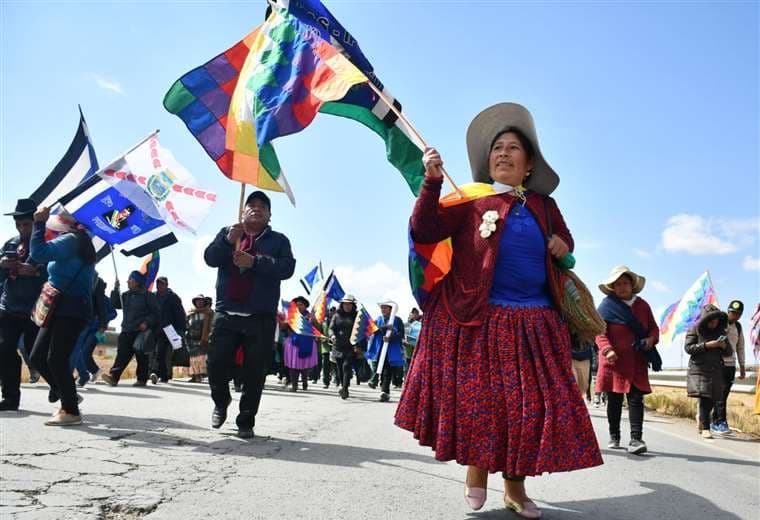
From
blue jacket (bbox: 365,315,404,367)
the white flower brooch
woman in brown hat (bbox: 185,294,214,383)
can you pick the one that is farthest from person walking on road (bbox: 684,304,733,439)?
woman in brown hat (bbox: 185,294,214,383)

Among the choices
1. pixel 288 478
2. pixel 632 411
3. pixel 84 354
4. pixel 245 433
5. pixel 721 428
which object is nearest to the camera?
pixel 288 478

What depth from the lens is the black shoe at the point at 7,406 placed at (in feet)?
22.3

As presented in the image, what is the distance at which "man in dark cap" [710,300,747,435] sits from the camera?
978 cm

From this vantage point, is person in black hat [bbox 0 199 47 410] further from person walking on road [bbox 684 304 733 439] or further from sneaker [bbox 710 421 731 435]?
sneaker [bbox 710 421 731 435]

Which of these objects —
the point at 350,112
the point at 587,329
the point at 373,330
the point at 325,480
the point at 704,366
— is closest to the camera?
the point at 587,329

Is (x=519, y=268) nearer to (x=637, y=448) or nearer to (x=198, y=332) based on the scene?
(x=637, y=448)

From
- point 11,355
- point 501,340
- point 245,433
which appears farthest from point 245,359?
point 501,340

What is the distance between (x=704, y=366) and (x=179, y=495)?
783 cm

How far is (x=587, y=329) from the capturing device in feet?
12.3

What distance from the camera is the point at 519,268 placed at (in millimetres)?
3584

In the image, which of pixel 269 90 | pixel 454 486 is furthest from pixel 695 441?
pixel 269 90

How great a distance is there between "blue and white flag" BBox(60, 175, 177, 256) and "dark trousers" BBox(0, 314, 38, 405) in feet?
4.11

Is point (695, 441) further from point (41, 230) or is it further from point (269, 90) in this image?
point (41, 230)

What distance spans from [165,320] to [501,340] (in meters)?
11.2
